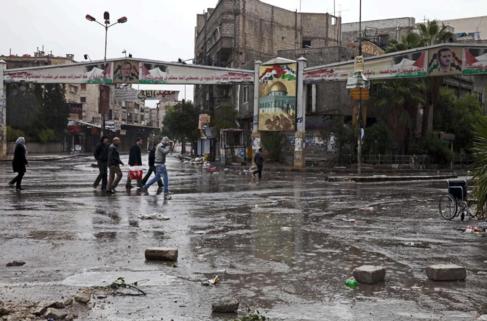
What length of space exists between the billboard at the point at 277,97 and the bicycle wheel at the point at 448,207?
25.5 metres

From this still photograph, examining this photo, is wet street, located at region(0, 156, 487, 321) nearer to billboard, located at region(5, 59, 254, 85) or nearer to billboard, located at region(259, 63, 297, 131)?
billboard, located at region(259, 63, 297, 131)

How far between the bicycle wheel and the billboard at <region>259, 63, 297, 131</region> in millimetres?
25471

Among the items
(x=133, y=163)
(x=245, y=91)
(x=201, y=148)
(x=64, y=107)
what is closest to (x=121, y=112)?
(x=64, y=107)

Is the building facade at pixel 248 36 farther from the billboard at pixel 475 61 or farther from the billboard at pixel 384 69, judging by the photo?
the billboard at pixel 475 61

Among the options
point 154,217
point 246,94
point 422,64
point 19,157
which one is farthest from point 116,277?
point 246,94

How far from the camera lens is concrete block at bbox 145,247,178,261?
7871 millimetres

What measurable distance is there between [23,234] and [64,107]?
68716 mm

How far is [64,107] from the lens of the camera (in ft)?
247

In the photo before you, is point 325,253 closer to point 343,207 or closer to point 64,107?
point 343,207

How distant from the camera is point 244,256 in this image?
27.8ft

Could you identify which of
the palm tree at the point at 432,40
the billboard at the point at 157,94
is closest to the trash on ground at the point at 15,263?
the palm tree at the point at 432,40

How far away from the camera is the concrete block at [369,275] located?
6.86 metres

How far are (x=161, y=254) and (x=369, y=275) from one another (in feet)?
9.08

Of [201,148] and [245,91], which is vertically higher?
[245,91]
